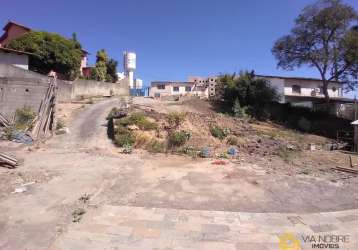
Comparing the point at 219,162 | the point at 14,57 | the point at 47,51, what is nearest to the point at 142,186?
the point at 219,162

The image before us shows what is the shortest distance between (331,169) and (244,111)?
10.7 metres

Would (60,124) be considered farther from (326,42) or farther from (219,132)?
(326,42)

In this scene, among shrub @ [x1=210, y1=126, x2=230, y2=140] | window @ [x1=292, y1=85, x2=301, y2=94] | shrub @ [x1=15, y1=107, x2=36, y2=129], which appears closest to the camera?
shrub @ [x1=15, y1=107, x2=36, y2=129]

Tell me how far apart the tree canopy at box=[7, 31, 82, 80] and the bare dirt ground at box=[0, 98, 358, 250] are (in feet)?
50.5

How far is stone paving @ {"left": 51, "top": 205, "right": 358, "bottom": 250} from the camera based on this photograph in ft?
13.9

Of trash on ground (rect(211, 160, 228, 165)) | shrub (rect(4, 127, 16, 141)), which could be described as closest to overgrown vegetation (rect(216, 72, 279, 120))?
trash on ground (rect(211, 160, 228, 165))

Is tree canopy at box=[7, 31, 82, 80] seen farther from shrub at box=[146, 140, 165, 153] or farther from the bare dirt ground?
shrub at box=[146, 140, 165, 153]

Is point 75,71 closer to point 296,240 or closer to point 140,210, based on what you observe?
point 140,210

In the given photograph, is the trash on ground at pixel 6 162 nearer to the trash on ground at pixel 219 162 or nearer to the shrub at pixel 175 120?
the trash on ground at pixel 219 162

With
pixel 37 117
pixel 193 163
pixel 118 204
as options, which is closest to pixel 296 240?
pixel 118 204

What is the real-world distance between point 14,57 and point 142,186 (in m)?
19.7

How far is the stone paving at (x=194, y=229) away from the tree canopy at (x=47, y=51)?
22295mm

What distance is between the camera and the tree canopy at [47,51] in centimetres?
2369

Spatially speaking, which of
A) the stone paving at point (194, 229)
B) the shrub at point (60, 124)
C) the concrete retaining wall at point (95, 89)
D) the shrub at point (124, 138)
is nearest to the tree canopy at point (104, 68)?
the concrete retaining wall at point (95, 89)
